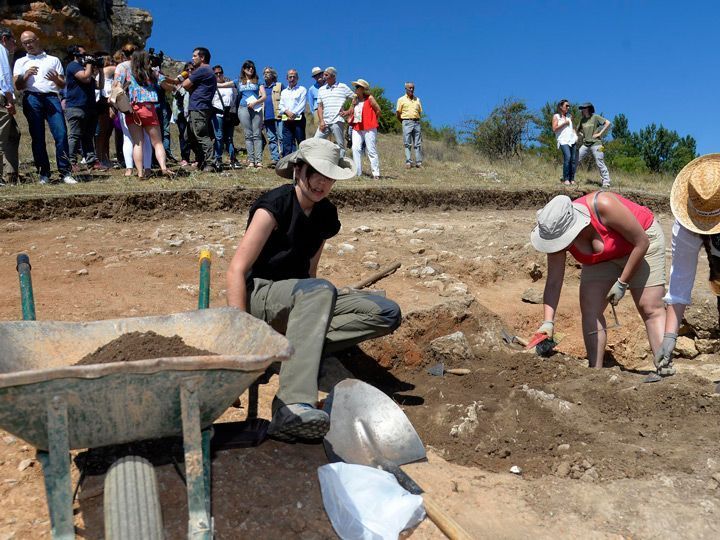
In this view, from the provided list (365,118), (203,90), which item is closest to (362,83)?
(365,118)

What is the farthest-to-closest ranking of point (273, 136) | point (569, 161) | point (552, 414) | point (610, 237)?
point (569, 161), point (273, 136), point (610, 237), point (552, 414)

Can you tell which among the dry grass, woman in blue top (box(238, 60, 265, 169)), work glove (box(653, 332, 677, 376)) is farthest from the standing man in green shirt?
work glove (box(653, 332, 677, 376))

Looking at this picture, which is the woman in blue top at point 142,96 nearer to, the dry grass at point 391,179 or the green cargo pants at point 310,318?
the dry grass at point 391,179

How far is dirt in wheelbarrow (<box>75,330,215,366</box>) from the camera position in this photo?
8.63 feet

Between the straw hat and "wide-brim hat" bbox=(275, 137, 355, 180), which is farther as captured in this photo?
the straw hat

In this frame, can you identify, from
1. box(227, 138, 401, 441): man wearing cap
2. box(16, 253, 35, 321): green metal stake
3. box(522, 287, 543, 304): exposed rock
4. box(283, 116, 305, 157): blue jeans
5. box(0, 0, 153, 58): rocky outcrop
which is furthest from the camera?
box(0, 0, 153, 58): rocky outcrop

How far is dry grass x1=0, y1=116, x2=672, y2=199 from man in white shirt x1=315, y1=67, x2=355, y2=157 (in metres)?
0.92

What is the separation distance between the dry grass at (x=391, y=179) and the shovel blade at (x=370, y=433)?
594 cm

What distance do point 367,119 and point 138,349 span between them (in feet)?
29.1

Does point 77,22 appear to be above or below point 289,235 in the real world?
above

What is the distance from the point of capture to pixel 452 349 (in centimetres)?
498

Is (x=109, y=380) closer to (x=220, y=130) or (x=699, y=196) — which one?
(x=699, y=196)

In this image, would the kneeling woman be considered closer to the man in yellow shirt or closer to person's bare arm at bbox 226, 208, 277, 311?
person's bare arm at bbox 226, 208, 277, 311

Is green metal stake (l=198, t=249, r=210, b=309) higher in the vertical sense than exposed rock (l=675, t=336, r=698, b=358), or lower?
higher
